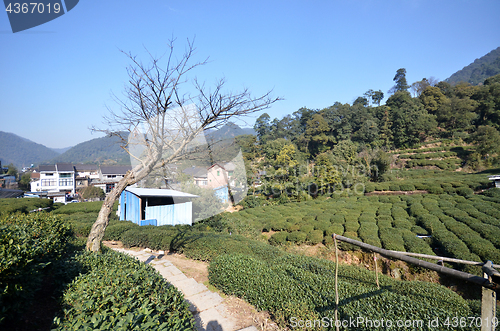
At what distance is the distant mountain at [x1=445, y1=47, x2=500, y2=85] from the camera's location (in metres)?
82.0

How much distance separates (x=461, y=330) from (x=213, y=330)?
2.81 m

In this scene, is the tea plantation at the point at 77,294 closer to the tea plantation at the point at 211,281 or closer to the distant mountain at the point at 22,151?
the tea plantation at the point at 211,281

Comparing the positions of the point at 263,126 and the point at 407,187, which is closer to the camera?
the point at 407,187

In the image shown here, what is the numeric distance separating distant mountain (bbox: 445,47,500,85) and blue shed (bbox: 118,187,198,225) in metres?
109

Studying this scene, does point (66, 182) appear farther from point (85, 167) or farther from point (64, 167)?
point (85, 167)

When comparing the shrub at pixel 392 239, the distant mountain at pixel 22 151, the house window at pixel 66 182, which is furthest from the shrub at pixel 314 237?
the distant mountain at pixel 22 151

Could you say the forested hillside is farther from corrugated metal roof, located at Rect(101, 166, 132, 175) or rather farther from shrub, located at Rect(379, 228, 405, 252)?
corrugated metal roof, located at Rect(101, 166, 132, 175)

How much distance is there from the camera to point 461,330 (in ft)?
7.97

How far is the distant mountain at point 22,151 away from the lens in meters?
160

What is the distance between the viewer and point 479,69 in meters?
91.3

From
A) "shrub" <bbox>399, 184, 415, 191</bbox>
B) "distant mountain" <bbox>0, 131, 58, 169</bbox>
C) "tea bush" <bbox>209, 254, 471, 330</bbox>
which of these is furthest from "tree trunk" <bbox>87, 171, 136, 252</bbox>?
"distant mountain" <bbox>0, 131, 58, 169</bbox>

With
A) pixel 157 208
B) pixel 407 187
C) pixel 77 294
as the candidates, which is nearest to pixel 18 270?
pixel 77 294

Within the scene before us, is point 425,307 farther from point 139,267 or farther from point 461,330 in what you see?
point 139,267

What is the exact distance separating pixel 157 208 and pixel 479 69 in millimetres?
130448
